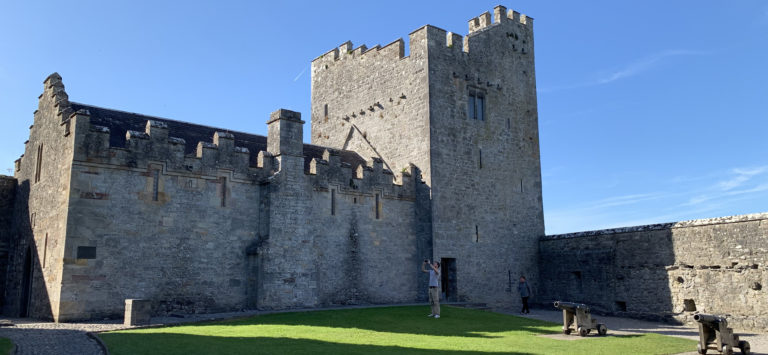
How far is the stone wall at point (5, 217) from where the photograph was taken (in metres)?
22.8

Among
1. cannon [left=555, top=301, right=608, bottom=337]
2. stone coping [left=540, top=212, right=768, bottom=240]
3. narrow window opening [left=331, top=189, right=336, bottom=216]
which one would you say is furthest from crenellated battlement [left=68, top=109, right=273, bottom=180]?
stone coping [left=540, top=212, right=768, bottom=240]

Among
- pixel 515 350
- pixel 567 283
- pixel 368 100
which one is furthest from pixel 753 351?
pixel 368 100

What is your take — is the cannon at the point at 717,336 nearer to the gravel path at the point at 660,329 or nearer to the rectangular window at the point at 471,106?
the gravel path at the point at 660,329

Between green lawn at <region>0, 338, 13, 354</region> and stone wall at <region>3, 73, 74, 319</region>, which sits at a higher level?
stone wall at <region>3, 73, 74, 319</region>

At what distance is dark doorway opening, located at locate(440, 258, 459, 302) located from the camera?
995 inches

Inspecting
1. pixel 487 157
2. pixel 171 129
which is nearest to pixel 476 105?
pixel 487 157

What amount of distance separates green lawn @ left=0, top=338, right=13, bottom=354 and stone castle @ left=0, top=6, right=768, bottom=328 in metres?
4.12

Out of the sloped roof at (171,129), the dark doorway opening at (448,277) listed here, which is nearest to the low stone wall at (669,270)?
the dark doorway opening at (448,277)

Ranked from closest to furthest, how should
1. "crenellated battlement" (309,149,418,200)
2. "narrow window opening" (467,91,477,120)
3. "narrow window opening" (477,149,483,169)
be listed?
"crenellated battlement" (309,149,418,200), "narrow window opening" (477,149,483,169), "narrow window opening" (467,91,477,120)

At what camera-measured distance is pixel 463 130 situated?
1058 inches

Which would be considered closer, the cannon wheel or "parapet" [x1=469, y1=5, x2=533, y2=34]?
the cannon wheel

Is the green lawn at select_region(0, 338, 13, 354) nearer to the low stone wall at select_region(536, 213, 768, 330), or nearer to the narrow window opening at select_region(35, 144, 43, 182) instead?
the narrow window opening at select_region(35, 144, 43, 182)

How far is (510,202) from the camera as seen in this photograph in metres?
28.2

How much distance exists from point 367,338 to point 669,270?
13.9 metres
